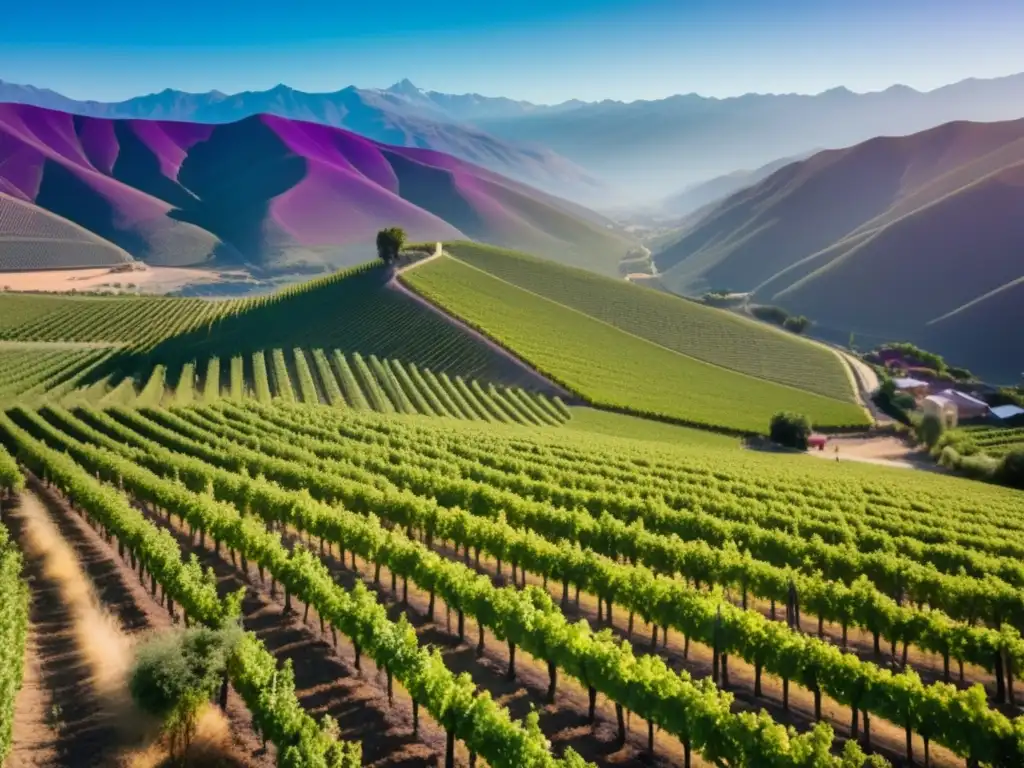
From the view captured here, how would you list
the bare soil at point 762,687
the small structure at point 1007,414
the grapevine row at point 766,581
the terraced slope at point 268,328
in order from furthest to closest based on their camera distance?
1. the small structure at point 1007,414
2. the terraced slope at point 268,328
3. the grapevine row at point 766,581
4. the bare soil at point 762,687

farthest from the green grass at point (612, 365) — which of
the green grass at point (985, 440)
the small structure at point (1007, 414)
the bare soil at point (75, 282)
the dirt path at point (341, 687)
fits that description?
the bare soil at point (75, 282)

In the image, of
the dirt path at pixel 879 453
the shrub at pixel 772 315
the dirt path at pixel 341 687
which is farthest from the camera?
the shrub at pixel 772 315

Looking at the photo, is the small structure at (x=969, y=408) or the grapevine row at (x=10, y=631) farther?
the small structure at (x=969, y=408)

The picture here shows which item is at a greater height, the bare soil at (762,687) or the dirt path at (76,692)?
the dirt path at (76,692)

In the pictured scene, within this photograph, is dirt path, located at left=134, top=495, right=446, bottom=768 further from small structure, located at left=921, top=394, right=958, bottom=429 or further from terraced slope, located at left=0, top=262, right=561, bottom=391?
small structure, located at left=921, top=394, right=958, bottom=429

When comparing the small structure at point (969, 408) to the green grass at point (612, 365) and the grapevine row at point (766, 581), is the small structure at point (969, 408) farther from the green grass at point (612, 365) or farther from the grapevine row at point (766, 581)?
the grapevine row at point (766, 581)

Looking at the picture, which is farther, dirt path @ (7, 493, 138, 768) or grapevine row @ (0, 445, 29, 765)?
dirt path @ (7, 493, 138, 768)

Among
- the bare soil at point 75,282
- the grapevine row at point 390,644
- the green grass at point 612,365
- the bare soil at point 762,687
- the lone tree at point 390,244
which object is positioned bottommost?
the bare soil at point 762,687

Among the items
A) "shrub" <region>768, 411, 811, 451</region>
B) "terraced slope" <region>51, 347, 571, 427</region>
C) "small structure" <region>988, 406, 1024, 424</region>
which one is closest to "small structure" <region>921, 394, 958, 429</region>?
"small structure" <region>988, 406, 1024, 424</region>
